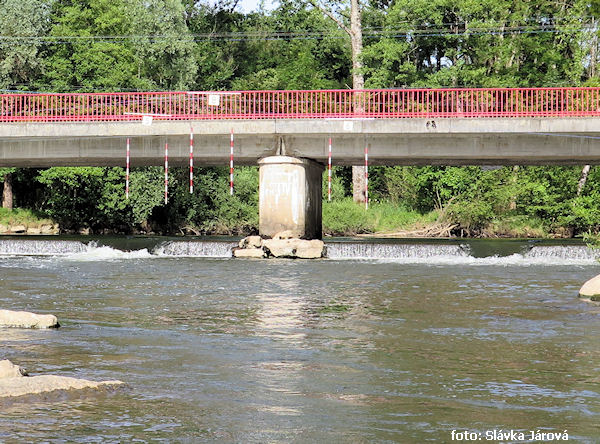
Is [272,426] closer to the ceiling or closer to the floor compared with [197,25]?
closer to the floor

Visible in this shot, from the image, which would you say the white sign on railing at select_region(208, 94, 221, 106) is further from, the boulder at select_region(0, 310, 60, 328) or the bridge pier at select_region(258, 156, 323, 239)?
the boulder at select_region(0, 310, 60, 328)

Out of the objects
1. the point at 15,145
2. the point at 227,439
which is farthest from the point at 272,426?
the point at 15,145

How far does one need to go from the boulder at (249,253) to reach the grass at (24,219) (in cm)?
2346

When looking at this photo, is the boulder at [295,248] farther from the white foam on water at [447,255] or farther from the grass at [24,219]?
the grass at [24,219]

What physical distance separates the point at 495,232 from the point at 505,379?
41.8 metres

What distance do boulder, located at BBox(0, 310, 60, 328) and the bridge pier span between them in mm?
23300

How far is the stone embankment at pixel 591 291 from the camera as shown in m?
20.6

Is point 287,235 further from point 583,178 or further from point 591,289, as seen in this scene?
point 583,178

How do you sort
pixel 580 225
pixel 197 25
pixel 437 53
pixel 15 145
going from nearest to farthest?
pixel 15 145
pixel 580 225
pixel 437 53
pixel 197 25

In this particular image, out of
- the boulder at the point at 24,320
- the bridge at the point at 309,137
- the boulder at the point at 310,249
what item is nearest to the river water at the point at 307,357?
the boulder at the point at 24,320

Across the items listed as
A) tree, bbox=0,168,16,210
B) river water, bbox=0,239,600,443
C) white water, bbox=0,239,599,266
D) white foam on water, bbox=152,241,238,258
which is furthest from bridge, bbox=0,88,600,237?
tree, bbox=0,168,16,210

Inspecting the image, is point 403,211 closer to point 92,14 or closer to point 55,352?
point 92,14

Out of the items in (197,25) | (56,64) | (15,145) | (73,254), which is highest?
(197,25)

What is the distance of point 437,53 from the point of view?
61125 mm
